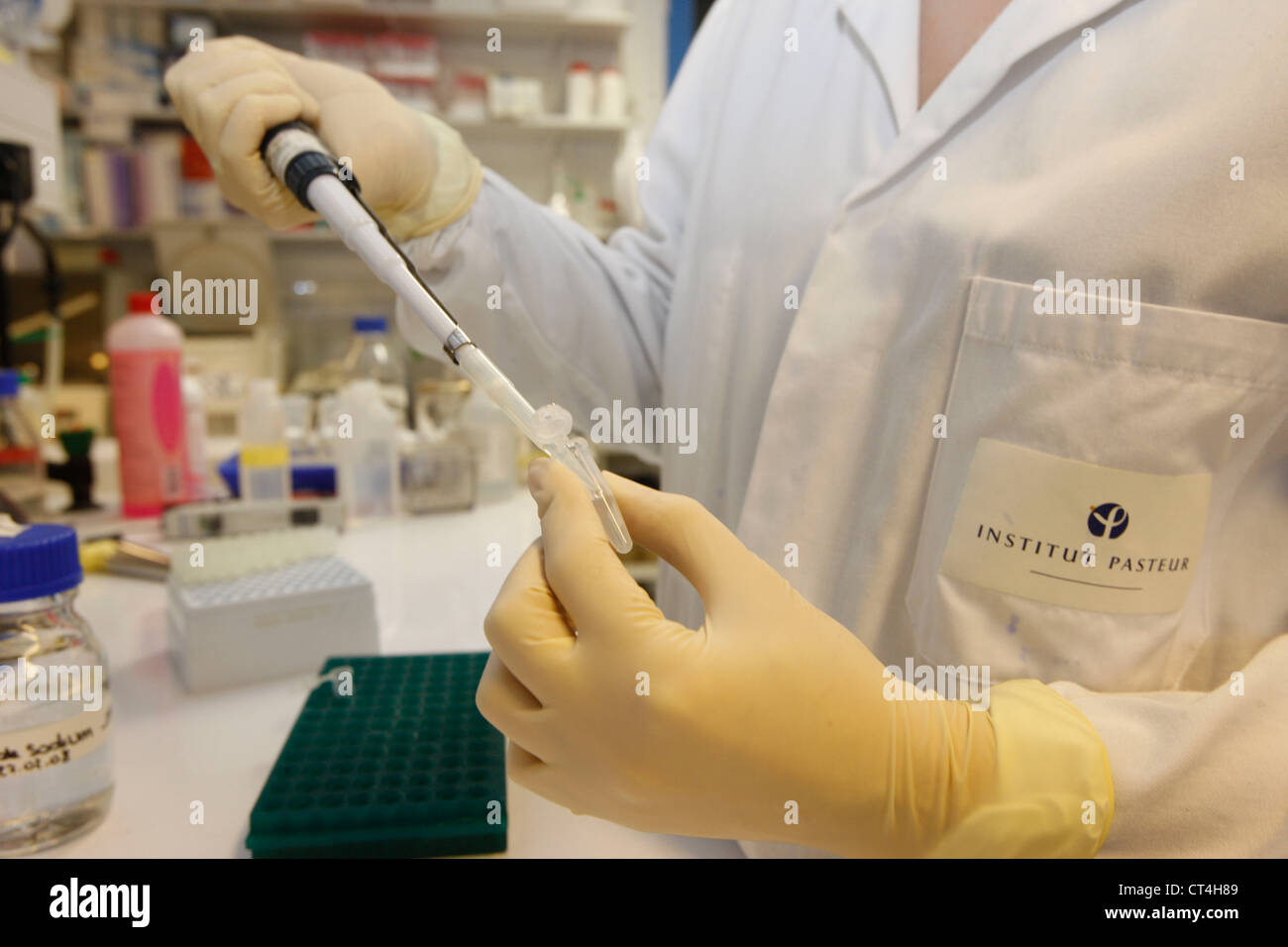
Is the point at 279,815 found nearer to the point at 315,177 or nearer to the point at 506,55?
the point at 315,177

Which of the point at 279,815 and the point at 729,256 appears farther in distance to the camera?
the point at 729,256

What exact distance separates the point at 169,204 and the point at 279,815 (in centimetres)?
286

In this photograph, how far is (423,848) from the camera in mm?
555

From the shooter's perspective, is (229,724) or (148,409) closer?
(229,724)

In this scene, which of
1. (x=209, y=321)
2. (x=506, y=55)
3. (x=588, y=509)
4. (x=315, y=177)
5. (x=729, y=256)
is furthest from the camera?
(x=506, y=55)

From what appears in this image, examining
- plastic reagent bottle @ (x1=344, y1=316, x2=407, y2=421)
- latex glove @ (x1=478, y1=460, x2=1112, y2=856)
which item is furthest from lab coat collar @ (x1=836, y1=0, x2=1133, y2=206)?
plastic reagent bottle @ (x1=344, y1=316, x2=407, y2=421)

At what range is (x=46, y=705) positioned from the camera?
562 mm

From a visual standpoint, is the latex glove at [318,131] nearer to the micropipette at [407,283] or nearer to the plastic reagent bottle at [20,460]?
the micropipette at [407,283]

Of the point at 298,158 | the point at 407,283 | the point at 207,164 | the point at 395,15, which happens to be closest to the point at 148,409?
the point at 298,158

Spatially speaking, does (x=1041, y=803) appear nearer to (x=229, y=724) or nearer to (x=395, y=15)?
(x=229, y=724)

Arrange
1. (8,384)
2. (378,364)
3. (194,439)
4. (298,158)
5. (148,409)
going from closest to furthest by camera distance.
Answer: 1. (298,158)
2. (8,384)
3. (148,409)
4. (194,439)
5. (378,364)

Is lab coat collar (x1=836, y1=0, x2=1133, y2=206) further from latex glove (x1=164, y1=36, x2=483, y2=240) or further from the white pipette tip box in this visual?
the white pipette tip box

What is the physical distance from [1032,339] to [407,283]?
44 centimetres
